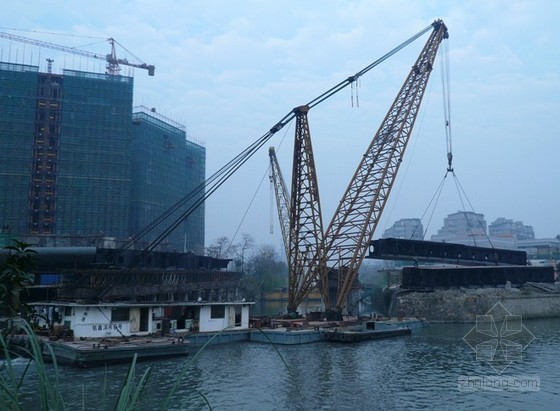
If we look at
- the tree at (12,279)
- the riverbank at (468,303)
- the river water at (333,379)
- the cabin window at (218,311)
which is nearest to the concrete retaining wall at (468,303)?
the riverbank at (468,303)

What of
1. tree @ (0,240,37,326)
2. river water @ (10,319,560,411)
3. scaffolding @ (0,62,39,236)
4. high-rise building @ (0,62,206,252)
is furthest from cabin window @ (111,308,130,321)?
scaffolding @ (0,62,39,236)

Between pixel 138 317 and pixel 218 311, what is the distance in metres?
6.58

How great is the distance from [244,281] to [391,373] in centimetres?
6587

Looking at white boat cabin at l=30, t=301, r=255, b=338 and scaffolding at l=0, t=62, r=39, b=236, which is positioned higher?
scaffolding at l=0, t=62, r=39, b=236

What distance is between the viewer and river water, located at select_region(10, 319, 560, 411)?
69.5 feet

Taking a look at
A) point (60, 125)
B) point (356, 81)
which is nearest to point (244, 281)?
point (60, 125)

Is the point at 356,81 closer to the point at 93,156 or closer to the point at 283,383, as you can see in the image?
the point at 283,383

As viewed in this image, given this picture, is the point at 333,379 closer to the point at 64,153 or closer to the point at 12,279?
the point at 12,279

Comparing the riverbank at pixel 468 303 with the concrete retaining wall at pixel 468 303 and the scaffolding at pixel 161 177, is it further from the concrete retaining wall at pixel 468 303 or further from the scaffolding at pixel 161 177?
the scaffolding at pixel 161 177

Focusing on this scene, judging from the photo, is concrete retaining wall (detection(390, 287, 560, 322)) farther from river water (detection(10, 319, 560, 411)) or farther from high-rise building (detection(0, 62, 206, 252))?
high-rise building (detection(0, 62, 206, 252))

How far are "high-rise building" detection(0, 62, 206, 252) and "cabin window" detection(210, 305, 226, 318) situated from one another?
44.3 metres

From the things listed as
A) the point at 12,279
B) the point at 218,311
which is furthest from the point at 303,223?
the point at 12,279

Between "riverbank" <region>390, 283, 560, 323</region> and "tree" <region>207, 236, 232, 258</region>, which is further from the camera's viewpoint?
"tree" <region>207, 236, 232, 258</region>

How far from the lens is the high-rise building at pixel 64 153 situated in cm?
7975
